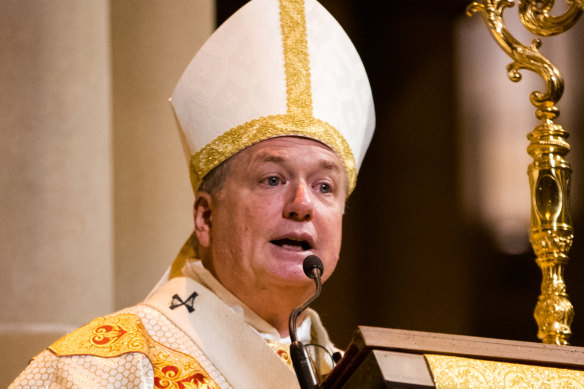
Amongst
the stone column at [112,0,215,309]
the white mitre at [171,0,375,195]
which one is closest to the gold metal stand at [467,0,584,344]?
the white mitre at [171,0,375,195]

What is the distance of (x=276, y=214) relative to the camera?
2895 millimetres

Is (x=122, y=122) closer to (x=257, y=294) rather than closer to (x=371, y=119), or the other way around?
(x=371, y=119)

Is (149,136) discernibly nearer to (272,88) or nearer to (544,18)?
(272,88)

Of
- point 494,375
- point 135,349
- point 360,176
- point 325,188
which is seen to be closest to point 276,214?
point 325,188

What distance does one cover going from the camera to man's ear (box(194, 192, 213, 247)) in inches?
120

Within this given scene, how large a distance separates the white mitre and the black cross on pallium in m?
0.37

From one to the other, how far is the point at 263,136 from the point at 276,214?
24 cm

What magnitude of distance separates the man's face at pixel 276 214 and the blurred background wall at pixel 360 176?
2.42 feet

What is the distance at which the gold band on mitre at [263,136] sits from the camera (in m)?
3.02

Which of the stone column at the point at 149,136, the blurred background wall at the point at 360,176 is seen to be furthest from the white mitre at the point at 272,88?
the stone column at the point at 149,136

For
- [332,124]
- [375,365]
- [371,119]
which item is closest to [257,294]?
[332,124]

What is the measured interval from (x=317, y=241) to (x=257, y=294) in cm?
21

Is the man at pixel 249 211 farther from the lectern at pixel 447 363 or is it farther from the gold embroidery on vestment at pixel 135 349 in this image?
the lectern at pixel 447 363

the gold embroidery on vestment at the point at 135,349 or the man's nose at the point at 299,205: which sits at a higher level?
the man's nose at the point at 299,205
